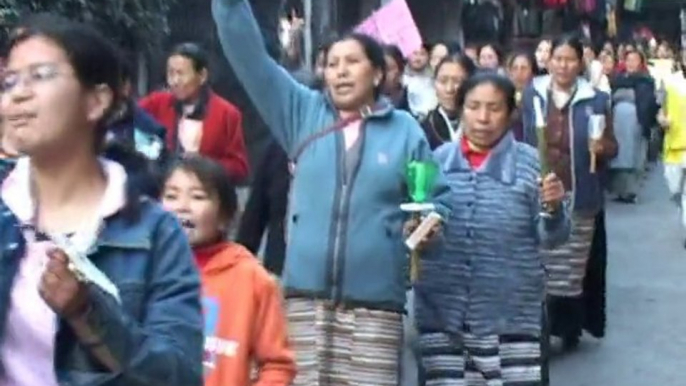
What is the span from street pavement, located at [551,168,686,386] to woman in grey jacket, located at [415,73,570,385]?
2619 millimetres

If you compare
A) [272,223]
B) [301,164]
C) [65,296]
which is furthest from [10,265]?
[272,223]

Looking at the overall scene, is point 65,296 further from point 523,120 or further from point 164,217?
point 523,120

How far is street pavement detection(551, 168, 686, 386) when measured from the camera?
8.84m

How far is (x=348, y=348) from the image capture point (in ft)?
18.1

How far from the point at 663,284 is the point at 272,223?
5627 mm

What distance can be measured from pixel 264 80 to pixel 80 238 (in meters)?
2.89

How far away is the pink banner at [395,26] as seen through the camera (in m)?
9.15

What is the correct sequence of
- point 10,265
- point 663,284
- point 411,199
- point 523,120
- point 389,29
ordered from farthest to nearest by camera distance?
point 663,284 < point 389,29 < point 523,120 < point 411,199 < point 10,265

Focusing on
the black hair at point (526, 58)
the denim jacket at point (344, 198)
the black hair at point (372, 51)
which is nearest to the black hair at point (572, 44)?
→ the black hair at point (526, 58)

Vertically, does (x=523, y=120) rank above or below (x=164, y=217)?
above

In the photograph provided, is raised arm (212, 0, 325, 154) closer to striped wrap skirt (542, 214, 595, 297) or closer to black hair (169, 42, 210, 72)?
black hair (169, 42, 210, 72)

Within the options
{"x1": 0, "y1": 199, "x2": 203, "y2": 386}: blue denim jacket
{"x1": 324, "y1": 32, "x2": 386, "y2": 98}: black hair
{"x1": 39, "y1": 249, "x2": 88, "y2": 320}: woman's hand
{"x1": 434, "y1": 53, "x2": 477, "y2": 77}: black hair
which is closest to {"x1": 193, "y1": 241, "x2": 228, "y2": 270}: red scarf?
{"x1": 324, "y1": 32, "x2": 386, "y2": 98}: black hair

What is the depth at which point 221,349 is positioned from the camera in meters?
4.56

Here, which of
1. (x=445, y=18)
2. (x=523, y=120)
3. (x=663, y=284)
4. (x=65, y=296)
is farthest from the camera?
(x=445, y=18)
